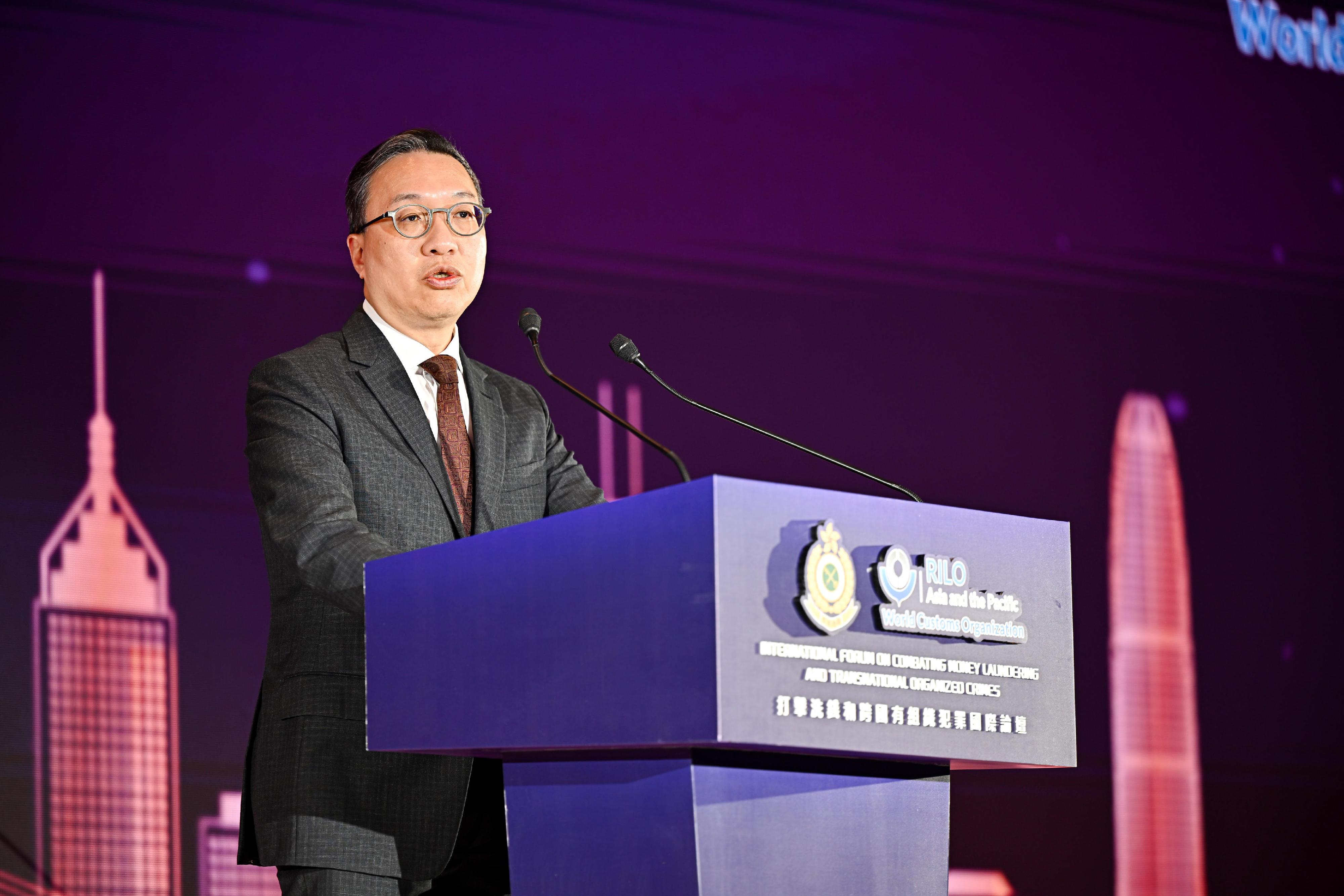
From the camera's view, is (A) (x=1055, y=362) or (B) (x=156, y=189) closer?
(B) (x=156, y=189)

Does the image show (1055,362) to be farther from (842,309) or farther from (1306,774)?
(1306,774)

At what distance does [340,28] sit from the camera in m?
3.91

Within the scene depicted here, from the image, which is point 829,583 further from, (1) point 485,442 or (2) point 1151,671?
(2) point 1151,671

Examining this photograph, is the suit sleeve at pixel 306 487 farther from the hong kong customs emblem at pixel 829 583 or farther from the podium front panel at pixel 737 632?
the hong kong customs emblem at pixel 829 583

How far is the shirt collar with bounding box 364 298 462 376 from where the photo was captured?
2.19 metres

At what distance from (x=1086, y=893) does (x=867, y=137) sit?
2.29 m

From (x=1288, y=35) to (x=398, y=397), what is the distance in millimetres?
4063

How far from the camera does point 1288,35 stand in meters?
5.09

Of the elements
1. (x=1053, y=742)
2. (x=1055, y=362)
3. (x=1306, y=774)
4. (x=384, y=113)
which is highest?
(x=384, y=113)

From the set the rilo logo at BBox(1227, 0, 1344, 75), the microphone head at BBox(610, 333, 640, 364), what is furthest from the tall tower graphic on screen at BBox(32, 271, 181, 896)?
the rilo logo at BBox(1227, 0, 1344, 75)

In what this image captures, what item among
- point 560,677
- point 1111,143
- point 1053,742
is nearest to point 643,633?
point 560,677

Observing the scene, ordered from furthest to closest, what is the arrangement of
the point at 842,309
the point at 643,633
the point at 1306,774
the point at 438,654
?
the point at 1306,774 < the point at 842,309 < the point at 438,654 < the point at 643,633

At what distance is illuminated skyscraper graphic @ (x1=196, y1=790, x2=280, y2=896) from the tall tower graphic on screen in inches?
2.2

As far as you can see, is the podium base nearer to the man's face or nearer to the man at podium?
the man at podium
